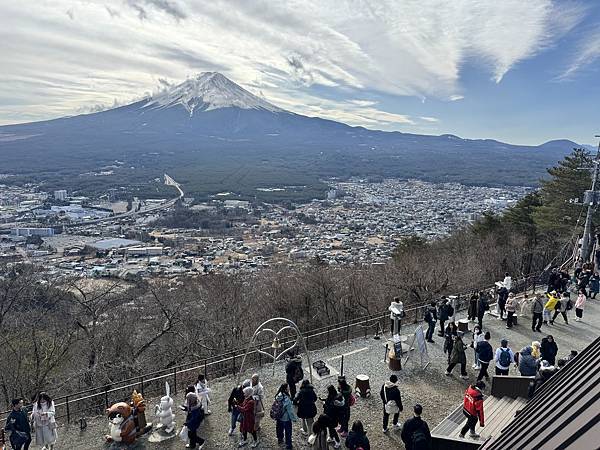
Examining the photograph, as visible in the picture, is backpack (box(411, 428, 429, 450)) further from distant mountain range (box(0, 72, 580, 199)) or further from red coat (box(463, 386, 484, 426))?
distant mountain range (box(0, 72, 580, 199))

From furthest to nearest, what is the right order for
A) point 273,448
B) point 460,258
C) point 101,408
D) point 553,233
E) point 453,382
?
point 553,233, point 460,258, point 101,408, point 453,382, point 273,448

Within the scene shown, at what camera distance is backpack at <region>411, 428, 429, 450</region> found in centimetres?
598

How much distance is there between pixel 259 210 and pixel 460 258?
57924 millimetres

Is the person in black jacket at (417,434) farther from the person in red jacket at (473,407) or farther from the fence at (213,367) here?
the fence at (213,367)

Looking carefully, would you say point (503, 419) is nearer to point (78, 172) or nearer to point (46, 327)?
point (46, 327)

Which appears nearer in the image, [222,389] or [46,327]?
[222,389]

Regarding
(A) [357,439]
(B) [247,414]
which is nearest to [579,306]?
(A) [357,439]

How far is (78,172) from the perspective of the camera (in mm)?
116812

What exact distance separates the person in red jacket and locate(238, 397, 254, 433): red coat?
3.46 m

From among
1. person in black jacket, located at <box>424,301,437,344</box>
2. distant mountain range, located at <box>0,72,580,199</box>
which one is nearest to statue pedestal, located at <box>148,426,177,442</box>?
person in black jacket, located at <box>424,301,437,344</box>

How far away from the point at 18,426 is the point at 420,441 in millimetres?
6085

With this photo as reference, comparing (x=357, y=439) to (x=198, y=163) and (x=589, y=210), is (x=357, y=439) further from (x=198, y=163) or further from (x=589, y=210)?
(x=198, y=163)

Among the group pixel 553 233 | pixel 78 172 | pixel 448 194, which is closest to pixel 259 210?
pixel 448 194

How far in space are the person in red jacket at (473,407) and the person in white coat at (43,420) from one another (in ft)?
22.1
